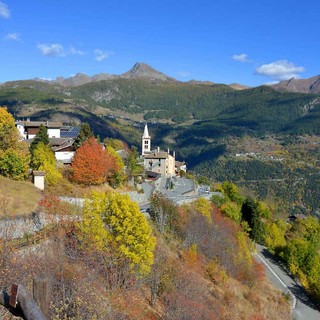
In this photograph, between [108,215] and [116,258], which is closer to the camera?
[116,258]

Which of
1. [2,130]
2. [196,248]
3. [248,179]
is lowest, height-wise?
[248,179]

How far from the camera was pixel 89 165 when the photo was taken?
4281 cm

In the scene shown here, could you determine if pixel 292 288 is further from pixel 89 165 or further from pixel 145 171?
pixel 145 171

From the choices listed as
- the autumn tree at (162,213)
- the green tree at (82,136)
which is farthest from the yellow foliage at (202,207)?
the green tree at (82,136)

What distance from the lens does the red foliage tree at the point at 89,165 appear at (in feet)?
140

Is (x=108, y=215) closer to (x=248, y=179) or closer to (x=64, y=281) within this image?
(x=64, y=281)

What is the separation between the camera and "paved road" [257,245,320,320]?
43625mm

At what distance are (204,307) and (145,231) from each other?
7277mm

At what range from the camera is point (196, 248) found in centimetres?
4159

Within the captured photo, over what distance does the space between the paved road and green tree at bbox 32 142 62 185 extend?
2830 cm

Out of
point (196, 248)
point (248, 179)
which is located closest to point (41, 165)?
point (196, 248)

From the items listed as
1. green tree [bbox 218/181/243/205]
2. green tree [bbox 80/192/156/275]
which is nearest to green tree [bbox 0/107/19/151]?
green tree [bbox 80/192/156/275]

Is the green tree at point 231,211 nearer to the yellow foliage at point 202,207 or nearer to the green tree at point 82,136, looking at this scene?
the yellow foliage at point 202,207

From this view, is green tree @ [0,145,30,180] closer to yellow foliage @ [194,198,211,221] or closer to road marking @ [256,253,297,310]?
yellow foliage @ [194,198,211,221]
